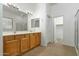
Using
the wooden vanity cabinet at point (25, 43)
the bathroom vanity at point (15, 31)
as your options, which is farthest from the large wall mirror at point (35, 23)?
the wooden vanity cabinet at point (25, 43)

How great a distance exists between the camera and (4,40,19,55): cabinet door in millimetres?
1623

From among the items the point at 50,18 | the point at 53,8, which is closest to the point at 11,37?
the point at 50,18

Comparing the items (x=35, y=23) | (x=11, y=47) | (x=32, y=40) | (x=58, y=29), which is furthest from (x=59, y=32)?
(x=11, y=47)

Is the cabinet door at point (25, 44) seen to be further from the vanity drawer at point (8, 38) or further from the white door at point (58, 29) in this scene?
the white door at point (58, 29)

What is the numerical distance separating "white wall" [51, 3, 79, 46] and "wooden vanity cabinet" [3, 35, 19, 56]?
0.85 metres

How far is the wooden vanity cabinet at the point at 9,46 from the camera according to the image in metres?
1.62

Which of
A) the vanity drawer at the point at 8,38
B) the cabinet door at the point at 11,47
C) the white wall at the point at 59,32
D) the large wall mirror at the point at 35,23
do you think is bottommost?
the cabinet door at the point at 11,47

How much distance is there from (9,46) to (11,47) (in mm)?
44

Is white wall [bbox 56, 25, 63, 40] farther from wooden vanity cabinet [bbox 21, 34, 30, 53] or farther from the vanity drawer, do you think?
the vanity drawer

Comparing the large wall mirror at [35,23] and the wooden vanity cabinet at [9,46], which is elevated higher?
the large wall mirror at [35,23]

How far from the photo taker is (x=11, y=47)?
1.67 m

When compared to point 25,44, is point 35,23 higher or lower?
higher

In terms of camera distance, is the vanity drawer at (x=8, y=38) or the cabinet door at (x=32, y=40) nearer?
the vanity drawer at (x=8, y=38)

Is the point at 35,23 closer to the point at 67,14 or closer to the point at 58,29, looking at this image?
the point at 58,29
